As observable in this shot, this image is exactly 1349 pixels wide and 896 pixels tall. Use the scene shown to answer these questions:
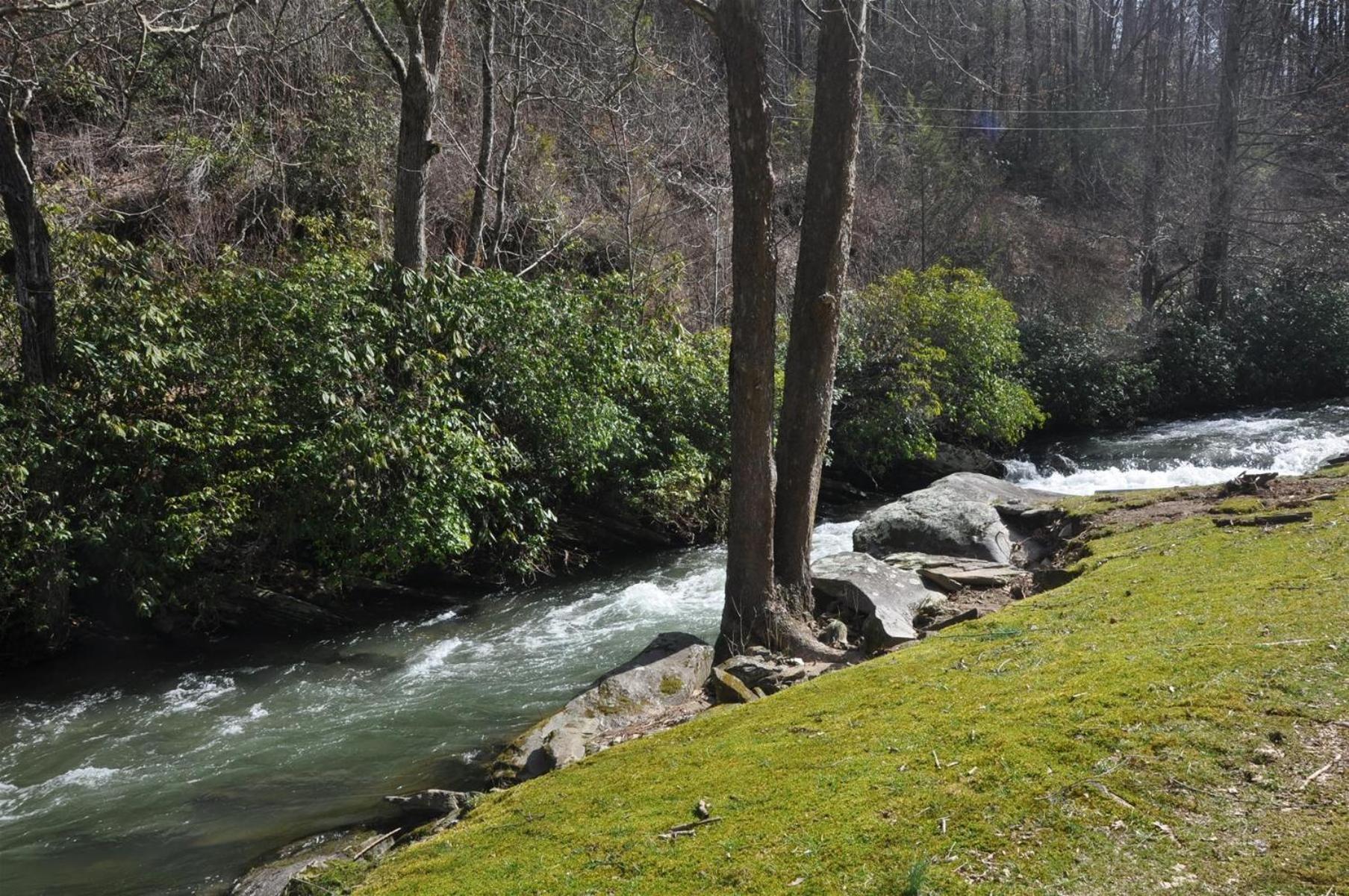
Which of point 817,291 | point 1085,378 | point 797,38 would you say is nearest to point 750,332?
point 817,291

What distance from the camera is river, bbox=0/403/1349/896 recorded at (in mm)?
6172

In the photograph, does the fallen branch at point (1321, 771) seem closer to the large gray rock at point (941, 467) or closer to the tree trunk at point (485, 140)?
the large gray rock at point (941, 467)

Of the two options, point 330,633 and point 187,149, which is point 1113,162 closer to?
point 187,149

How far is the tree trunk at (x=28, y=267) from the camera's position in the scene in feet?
31.7

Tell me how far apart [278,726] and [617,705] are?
3324 millimetres

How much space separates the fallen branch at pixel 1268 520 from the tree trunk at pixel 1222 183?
65.5 ft

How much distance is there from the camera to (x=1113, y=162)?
1499 inches

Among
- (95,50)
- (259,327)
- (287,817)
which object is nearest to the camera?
(287,817)

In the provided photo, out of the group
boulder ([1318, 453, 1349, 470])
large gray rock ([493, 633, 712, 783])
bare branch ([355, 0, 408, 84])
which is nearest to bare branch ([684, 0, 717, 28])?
large gray rock ([493, 633, 712, 783])

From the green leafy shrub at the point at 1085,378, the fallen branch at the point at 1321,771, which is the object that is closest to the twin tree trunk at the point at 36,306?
the fallen branch at the point at 1321,771

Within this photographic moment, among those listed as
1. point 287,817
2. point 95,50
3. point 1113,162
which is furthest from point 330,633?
point 1113,162

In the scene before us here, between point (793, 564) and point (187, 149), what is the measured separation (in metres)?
13.9

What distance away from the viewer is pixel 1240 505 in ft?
27.1

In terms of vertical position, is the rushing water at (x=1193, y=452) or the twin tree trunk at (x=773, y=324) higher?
the twin tree trunk at (x=773, y=324)
